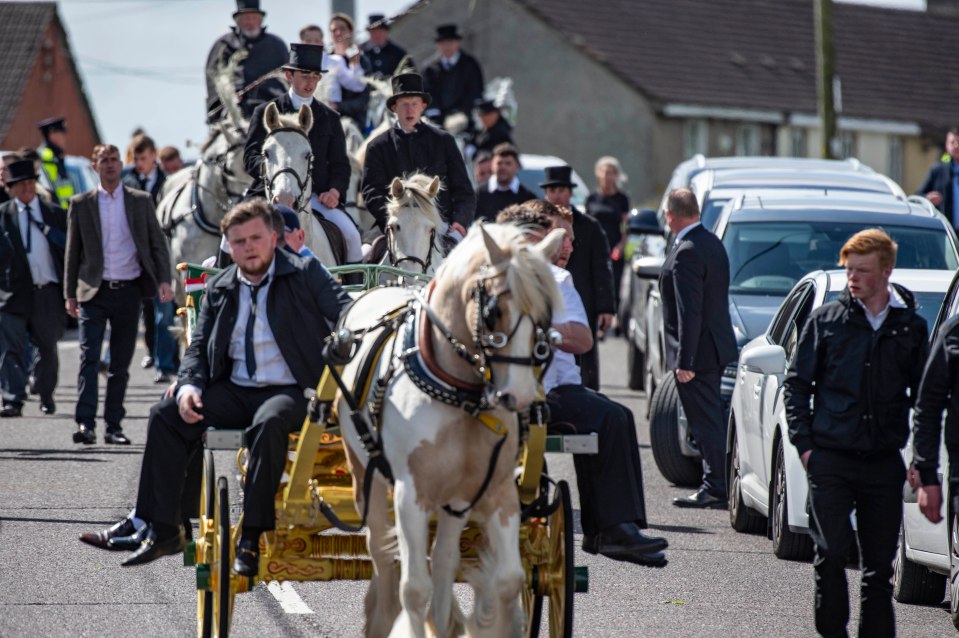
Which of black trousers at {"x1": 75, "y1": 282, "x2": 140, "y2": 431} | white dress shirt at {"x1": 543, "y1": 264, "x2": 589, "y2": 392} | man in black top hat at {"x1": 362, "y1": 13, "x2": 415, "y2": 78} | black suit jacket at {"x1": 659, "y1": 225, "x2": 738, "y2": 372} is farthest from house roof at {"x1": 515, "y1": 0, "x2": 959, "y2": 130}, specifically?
white dress shirt at {"x1": 543, "y1": 264, "x2": 589, "y2": 392}

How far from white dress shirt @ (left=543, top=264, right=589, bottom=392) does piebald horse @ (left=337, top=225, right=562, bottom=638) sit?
915 mm

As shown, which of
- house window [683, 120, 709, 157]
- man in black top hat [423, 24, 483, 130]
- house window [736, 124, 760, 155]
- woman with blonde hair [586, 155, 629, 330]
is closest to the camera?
man in black top hat [423, 24, 483, 130]

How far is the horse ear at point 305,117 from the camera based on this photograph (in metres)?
12.8

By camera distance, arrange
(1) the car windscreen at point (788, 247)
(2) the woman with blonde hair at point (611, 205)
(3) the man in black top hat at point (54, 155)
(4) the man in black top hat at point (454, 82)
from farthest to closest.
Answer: (2) the woman with blonde hair at point (611, 205), (3) the man in black top hat at point (54, 155), (4) the man in black top hat at point (454, 82), (1) the car windscreen at point (788, 247)

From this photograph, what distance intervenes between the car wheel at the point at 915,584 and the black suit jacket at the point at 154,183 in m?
12.3

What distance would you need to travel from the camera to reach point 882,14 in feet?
223

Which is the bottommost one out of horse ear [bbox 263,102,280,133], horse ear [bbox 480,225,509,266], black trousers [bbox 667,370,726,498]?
black trousers [bbox 667,370,726,498]

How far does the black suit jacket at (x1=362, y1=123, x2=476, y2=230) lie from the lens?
13.2 meters

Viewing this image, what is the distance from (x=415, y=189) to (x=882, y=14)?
59.4m

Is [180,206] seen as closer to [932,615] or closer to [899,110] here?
[932,615]

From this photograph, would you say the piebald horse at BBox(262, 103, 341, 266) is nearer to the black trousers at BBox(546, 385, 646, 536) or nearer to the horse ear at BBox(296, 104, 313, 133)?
the horse ear at BBox(296, 104, 313, 133)

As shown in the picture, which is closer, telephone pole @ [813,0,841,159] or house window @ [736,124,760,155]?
telephone pole @ [813,0,841,159]

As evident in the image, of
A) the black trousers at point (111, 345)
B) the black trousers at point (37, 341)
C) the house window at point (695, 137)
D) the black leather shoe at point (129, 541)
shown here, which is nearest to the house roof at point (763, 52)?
the house window at point (695, 137)

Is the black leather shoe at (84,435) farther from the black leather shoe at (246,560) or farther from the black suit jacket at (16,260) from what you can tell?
the black leather shoe at (246,560)
